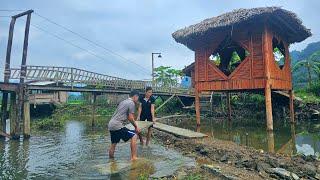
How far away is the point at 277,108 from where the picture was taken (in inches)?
851

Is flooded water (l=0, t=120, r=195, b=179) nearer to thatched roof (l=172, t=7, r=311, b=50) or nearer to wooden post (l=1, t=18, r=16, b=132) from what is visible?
wooden post (l=1, t=18, r=16, b=132)

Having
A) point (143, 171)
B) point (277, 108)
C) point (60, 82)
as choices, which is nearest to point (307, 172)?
point (143, 171)

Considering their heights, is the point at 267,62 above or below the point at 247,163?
above

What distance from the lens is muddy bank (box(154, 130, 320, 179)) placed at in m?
6.32

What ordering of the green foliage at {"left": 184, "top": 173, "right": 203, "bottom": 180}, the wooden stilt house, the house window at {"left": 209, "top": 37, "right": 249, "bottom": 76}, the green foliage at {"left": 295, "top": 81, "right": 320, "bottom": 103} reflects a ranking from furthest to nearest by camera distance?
the green foliage at {"left": 295, "top": 81, "right": 320, "bottom": 103}
the house window at {"left": 209, "top": 37, "right": 249, "bottom": 76}
the wooden stilt house
the green foliage at {"left": 184, "top": 173, "right": 203, "bottom": 180}

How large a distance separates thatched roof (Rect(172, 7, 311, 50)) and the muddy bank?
661cm

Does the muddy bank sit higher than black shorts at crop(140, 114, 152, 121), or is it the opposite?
black shorts at crop(140, 114, 152, 121)

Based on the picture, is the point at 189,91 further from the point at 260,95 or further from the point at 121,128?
the point at 121,128

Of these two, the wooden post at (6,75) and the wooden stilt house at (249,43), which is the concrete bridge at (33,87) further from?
the wooden stilt house at (249,43)

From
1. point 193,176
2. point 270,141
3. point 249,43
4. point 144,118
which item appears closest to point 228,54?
point 249,43

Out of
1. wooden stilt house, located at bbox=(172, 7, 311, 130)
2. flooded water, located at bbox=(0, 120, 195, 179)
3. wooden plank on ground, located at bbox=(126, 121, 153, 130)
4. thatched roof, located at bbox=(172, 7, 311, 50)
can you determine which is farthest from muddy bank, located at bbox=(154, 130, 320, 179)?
thatched roof, located at bbox=(172, 7, 311, 50)

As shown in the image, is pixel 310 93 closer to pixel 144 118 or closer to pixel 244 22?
pixel 244 22

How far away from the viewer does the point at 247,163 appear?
720 cm

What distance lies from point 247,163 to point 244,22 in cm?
879
